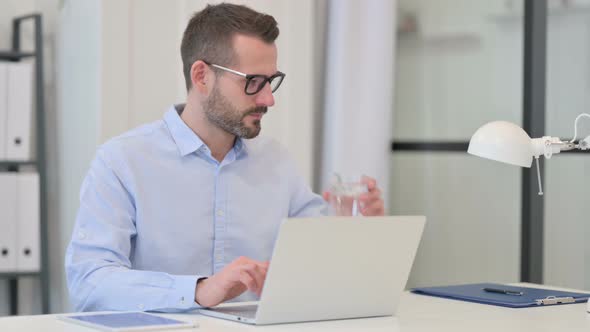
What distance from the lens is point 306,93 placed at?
353 cm

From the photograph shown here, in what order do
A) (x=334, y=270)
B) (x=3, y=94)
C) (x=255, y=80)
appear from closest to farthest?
(x=334, y=270) < (x=255, y=80) < (x=3, y=94)

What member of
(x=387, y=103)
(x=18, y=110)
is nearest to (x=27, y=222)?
(x=18, y=110)

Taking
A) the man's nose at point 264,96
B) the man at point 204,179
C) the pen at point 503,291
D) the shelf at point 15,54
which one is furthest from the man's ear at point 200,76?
the shelf at point 15,54

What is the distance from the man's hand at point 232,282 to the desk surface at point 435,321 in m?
0.04

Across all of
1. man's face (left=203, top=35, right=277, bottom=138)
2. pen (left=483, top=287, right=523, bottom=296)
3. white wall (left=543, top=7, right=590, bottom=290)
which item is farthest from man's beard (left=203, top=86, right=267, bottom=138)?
white wall (left=543, top=7, right=590, bottom=290)

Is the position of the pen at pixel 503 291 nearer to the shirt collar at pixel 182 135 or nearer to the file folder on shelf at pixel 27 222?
the shirt collar at pixel 182 135

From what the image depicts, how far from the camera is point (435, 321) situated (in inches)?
68.6

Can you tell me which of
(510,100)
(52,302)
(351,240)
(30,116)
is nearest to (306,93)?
(510,100)

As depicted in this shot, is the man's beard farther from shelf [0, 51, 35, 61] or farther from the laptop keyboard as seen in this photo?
shelf [0, 51, 35, 61]

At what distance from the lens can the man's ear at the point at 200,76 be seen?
7.75 ft

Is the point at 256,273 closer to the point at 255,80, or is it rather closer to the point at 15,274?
the point at 255,80

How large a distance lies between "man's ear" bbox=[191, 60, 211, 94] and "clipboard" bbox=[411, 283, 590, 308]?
2.43 ft

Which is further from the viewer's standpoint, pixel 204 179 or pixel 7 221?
pixel 7 221

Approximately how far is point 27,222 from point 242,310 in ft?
5.25
